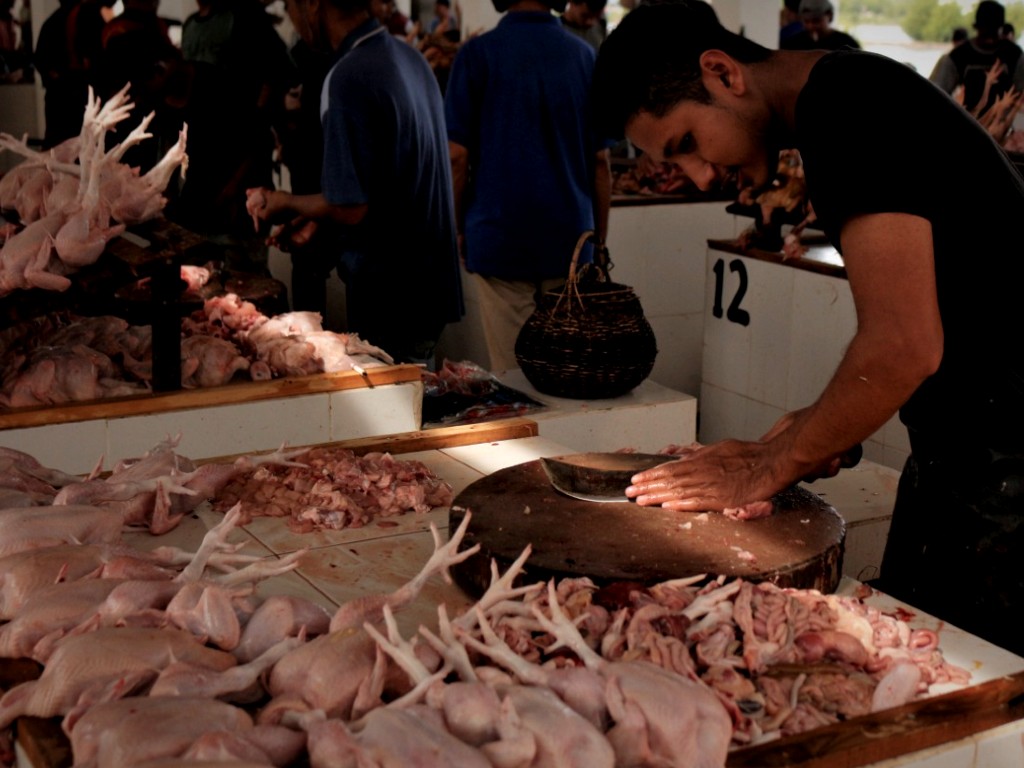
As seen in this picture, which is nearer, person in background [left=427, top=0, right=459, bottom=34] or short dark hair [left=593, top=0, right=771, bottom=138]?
short dark hair [left=593, top=0, right=771, bottom=138]

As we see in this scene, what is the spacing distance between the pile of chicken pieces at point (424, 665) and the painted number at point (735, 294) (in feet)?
12.2

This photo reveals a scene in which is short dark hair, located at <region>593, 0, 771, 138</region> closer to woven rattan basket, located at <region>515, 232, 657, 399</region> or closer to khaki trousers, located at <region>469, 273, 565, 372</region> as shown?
woven rattan basket, located at <region>515, 232, 657, 399</region>

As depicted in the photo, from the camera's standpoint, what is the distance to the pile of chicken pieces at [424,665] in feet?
5.09

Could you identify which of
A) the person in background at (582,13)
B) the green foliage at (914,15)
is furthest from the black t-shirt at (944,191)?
the green foliage at (914,15)

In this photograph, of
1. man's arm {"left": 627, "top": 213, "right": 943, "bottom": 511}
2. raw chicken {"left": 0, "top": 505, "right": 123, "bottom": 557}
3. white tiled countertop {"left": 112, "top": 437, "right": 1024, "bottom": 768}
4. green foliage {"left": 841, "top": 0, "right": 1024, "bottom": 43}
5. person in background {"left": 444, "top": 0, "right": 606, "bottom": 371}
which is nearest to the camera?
white tiled countertop {"left": 112, "top": 437, "right": 1024, "bottom": 768}

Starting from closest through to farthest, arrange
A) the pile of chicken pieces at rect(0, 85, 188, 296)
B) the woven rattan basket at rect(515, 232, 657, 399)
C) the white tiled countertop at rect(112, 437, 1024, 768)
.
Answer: the white tiled countertop at rect(112, 437, 1024, 768), the pile of chicken pieces at rect(0, 85, 188, 296), the woven rattan basket at rect(515, 232, 657, 399)

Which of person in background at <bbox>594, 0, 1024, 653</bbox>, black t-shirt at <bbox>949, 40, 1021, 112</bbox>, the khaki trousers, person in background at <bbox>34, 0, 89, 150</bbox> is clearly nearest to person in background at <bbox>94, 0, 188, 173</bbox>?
person in background at <bbox>34, 0, 89, 150</bbox>

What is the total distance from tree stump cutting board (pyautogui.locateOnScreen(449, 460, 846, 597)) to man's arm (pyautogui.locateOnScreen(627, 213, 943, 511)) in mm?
65

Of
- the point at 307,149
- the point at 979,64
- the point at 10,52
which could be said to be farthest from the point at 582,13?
the point at 10,52

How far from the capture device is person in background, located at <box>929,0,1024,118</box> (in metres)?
9.46

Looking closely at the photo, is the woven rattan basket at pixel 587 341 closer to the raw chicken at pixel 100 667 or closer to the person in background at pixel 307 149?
the person in background at pixel 307 149

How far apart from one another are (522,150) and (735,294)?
1.31 meters

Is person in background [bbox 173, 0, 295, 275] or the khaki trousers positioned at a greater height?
person in background [bbox 173, 0, 295, 275]

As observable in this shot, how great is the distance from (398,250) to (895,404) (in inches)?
112
